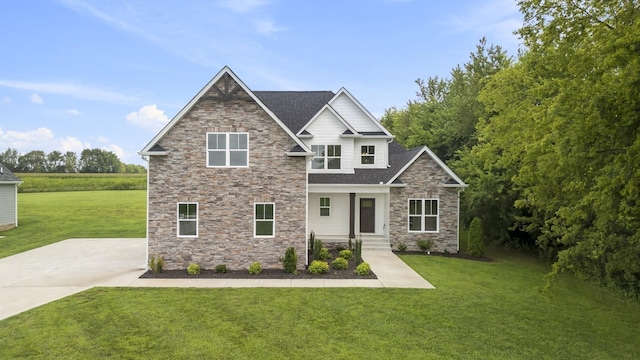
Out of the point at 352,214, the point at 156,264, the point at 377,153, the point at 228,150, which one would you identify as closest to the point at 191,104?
the point at 228,150

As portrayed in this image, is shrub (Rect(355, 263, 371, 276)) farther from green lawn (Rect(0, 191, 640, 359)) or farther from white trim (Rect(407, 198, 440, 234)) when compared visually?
white trim (Rect(407, 198, 440, 234))

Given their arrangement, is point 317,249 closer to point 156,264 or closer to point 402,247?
point 402,247

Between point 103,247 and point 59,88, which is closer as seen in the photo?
point 103,247

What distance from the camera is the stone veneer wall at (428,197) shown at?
1922 centimetres

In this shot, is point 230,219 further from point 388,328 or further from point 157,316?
point 388,328

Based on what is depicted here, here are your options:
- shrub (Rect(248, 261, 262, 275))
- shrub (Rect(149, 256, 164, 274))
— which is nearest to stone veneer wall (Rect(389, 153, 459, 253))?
shrub (Rect(248, 261, 262, 275))

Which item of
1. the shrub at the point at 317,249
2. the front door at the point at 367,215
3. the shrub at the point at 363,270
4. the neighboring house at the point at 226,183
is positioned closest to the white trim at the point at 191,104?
the neighboring house at the point at 226,183

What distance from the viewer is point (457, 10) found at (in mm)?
17984

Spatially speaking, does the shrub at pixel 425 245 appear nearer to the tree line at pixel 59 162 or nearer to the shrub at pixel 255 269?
the shrub at pixel 255 269

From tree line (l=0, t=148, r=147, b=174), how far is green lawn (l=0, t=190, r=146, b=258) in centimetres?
6441

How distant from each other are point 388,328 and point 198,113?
1132 cm

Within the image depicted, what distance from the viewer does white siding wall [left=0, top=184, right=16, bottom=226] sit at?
25.9 metres

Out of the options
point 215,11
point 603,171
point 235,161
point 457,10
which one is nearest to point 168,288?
point 235,161

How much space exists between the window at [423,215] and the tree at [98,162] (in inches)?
4345
